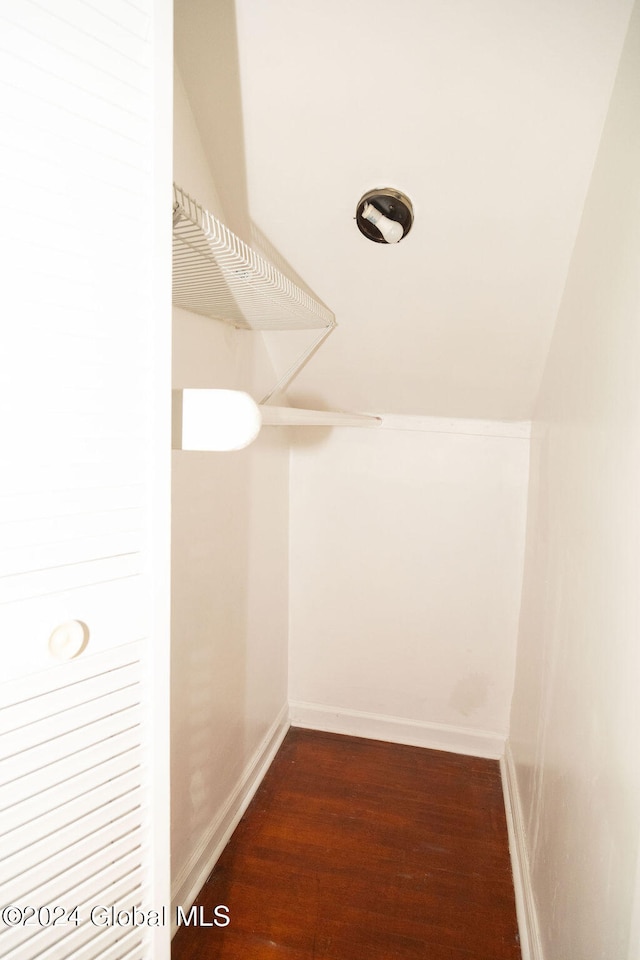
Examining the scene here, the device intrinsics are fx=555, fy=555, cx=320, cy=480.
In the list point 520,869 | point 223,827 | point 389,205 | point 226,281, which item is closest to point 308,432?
point 389,205

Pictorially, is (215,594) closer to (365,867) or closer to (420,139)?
(365,867)

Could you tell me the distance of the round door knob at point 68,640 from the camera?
736 millimetres

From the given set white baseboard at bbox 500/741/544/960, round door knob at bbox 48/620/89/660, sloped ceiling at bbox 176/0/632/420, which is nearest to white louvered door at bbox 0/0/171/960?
round door knob at bbox 48/620/89/660

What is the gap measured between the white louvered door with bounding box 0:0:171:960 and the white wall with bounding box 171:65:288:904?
0.64 meters

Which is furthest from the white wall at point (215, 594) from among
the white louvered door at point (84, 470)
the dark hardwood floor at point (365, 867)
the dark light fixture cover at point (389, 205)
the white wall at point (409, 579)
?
the white louvered door at point (84, 470)

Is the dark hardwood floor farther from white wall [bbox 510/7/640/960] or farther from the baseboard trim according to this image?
white wall [bbox 510/7/640/960]

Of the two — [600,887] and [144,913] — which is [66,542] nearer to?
[144,913]

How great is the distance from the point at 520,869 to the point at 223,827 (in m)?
0.97

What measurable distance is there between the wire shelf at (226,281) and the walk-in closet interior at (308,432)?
0.04 feet

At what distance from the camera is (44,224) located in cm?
68

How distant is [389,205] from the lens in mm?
1476

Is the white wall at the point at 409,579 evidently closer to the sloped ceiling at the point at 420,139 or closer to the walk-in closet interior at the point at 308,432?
the walk-in closet interior at the point at 308,432

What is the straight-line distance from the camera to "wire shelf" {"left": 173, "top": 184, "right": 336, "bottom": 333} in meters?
0.98

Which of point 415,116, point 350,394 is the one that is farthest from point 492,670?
point 415,116
